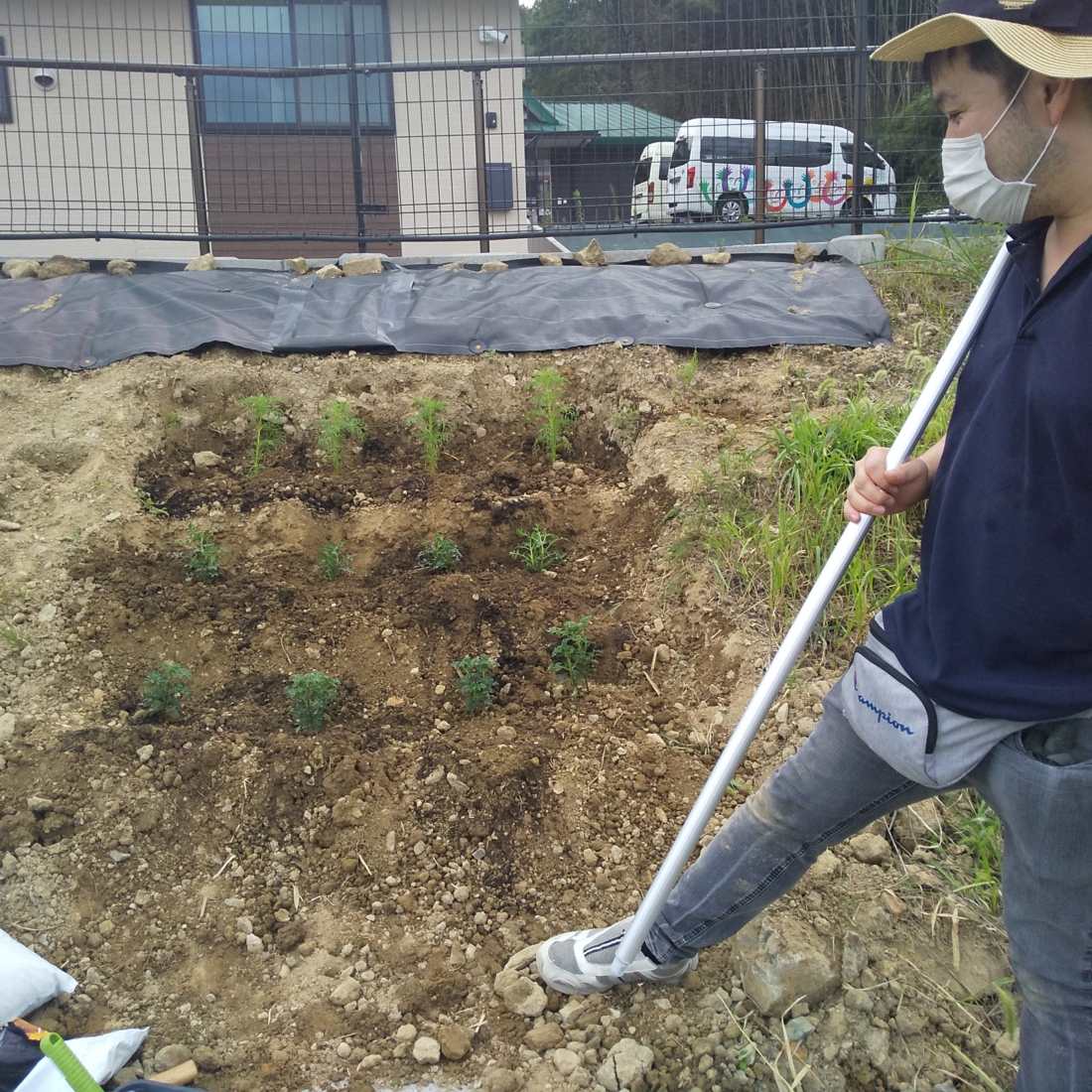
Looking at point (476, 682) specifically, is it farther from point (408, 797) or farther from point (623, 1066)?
point (623, 1066)

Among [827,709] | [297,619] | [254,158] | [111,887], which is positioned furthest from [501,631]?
[254,158]

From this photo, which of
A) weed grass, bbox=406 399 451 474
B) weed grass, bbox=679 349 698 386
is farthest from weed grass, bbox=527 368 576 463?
weed grass, bbox=679 349 698 386

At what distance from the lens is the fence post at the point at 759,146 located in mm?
6609

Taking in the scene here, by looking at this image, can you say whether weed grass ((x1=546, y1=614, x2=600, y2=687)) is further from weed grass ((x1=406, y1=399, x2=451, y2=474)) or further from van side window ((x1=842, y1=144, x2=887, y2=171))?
van side window ((x1=842, y1=144, x2=887, y2=171))

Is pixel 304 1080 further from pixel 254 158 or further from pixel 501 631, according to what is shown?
pixel 254 158

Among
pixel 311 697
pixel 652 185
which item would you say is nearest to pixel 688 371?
pixel 311 697

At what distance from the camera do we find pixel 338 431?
447 cm

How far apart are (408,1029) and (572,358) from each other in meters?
3.66

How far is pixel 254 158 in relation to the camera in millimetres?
8367

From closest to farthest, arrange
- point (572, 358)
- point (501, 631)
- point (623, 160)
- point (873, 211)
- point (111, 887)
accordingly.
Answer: point (111, 887) < point (501, 631) < point (572, 358) < point (873, 211) < point (623, 160)

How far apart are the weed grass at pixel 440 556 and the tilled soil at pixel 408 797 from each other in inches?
1.6

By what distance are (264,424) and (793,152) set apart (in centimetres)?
440

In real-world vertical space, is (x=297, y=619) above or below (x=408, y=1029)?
above

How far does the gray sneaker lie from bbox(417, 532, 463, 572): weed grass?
175cm
